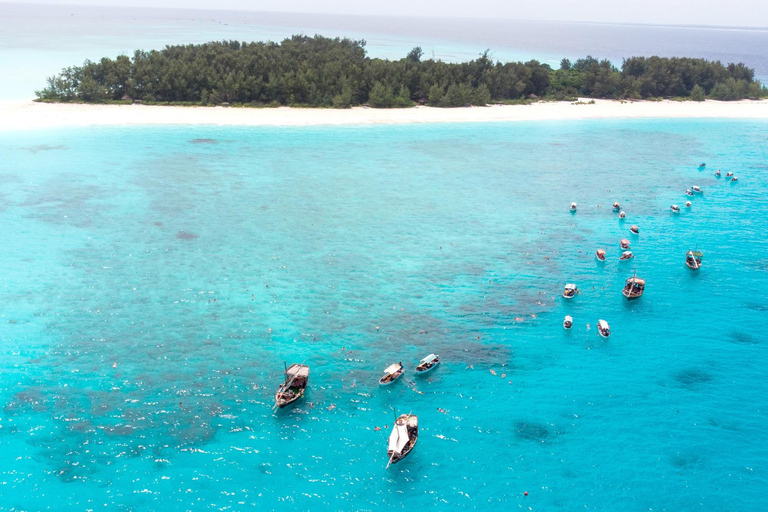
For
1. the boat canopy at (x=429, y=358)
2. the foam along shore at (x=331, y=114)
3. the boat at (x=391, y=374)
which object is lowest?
the boat at (x=391, y=374)

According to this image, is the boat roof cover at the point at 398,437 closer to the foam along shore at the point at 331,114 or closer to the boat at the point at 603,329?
Answer: the boat at the point at 603,329

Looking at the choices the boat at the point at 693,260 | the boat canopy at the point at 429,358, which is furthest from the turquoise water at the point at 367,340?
the boat canopy at the point at 429,358

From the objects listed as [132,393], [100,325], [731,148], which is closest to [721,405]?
[132,393]

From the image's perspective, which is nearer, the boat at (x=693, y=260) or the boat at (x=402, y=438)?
the boat at (x=402, y=438)

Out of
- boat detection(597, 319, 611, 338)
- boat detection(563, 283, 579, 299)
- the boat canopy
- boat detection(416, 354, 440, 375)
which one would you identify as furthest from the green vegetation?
boat detection(416, 354, 440, 375)

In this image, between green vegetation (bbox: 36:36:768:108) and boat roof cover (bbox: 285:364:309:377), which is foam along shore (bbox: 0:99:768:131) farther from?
boat roof cover (bbox: 285:364:309:377)
